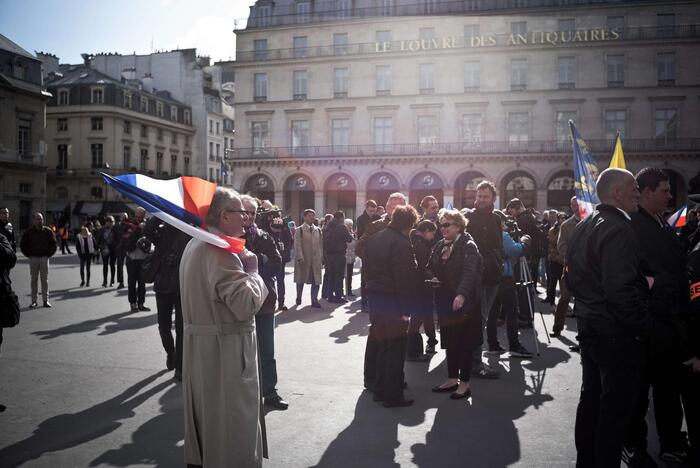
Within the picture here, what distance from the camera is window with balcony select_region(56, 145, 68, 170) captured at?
5669 cm

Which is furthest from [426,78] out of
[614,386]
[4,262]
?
[614,386]

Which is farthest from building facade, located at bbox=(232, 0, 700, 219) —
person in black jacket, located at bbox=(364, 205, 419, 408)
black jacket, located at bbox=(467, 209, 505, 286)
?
person in black jacket, located at bbox=(364, 205, 419, 408)

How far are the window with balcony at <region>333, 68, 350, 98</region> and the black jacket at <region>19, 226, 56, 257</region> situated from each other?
34.1 metres

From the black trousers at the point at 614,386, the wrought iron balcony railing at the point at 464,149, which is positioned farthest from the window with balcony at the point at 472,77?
the black trousers at the point at 614,386

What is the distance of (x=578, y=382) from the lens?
6.75 m

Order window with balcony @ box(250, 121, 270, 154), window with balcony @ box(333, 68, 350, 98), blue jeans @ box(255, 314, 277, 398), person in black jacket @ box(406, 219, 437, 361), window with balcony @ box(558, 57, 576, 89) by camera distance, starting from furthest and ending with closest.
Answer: window with balcony @ box(250, 121, 270, 154), window with balcony @ box(333, 68, 350, 98), window with balcony @ box(558, 57, 576, 89), person in black jacket @ box(406, 219, 437, 361), blue jeans @ box(255, 314, 277, 398)

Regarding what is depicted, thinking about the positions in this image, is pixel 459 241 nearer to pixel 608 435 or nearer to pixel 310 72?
pixel 608 435

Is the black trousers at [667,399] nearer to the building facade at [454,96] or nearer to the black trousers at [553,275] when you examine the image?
the black trousers at [553,275]

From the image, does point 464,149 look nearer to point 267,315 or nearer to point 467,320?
point 467,320

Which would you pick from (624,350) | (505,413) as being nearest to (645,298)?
(624,350)

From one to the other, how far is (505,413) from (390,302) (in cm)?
158

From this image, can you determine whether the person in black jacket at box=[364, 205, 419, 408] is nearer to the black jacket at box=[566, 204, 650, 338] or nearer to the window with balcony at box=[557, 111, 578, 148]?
the black jacket at box=[566, 204, 650, 338]

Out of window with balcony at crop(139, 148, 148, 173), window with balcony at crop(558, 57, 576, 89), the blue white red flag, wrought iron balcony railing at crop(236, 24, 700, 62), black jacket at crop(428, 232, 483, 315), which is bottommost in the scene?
black jacket at crop(428, 232, 483, 315)

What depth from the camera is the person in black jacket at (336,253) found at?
13.9 m
